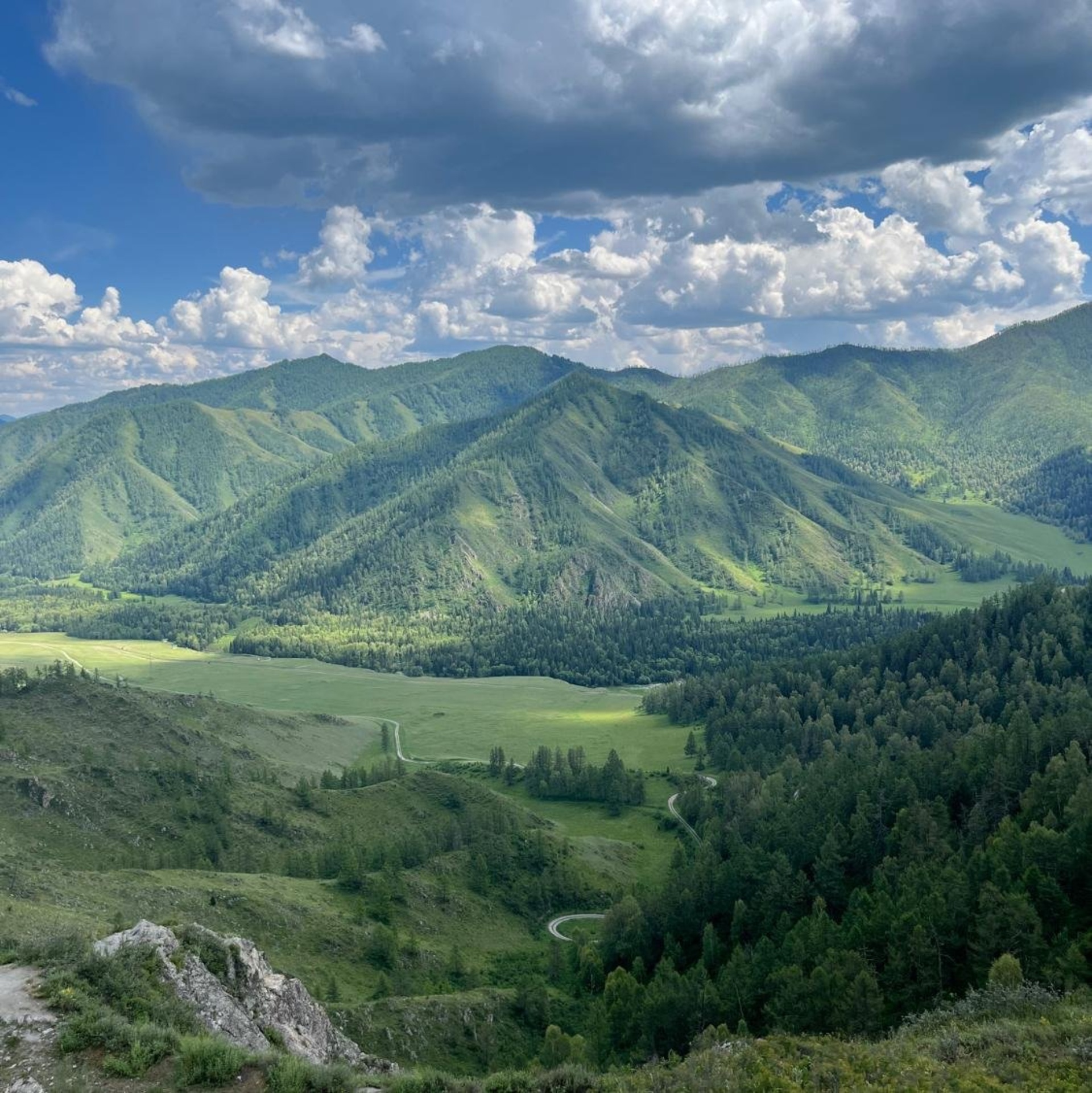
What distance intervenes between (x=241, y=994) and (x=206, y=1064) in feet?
77.9

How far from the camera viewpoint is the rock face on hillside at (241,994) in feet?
191

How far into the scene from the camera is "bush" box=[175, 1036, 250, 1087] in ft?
140

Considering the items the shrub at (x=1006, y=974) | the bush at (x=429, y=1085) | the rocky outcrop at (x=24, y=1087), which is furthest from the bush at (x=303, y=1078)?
the shrub at (x=1006, y=974)

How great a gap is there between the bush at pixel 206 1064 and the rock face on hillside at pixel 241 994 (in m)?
11.6

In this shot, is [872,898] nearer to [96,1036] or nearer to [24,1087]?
[96,1036]

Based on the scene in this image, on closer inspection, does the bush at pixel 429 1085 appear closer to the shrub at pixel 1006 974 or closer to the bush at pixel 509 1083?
the bush at pixel 509 1083

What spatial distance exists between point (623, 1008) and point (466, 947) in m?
40.1

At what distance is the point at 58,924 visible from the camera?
263 ft

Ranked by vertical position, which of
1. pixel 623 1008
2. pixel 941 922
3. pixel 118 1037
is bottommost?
pixel 623 1008

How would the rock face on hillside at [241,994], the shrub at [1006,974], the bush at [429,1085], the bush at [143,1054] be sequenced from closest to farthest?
the bush at [143,1054]
the bush at [429,1085]
the rock face on hillside at [241,994]
the shrub at [1006,974]

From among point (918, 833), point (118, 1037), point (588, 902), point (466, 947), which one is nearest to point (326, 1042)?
point (118, 1037)

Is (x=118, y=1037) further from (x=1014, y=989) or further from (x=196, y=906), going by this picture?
(x=196, y=906)

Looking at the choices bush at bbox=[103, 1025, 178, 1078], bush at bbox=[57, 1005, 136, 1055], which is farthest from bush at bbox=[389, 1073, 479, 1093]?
bush at bbox=[57, 1005, 136, 1055]

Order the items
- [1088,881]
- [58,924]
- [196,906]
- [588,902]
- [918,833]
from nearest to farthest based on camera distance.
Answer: [58,924] → [1088,881] → [196,906] → [918,833] → [588,902]
